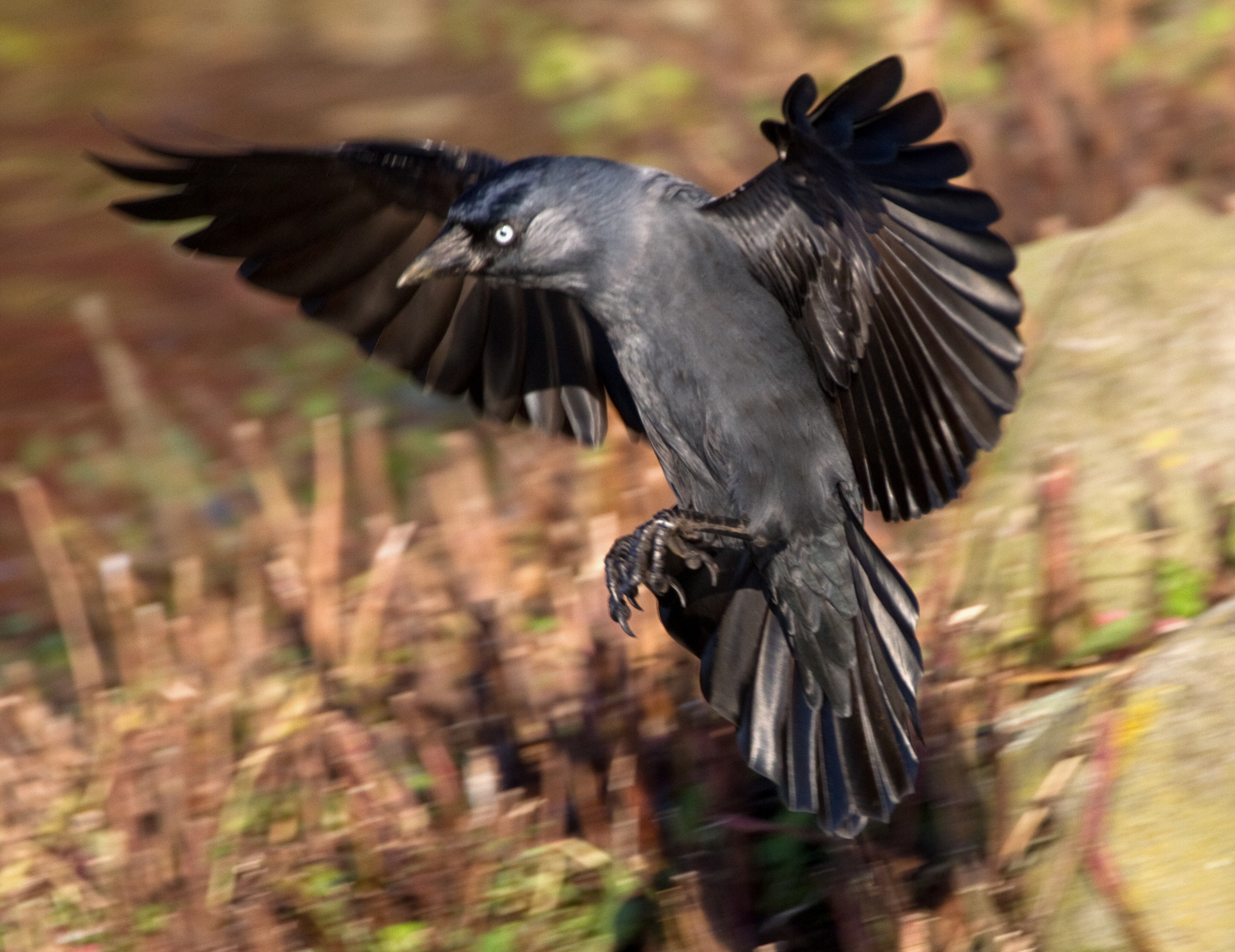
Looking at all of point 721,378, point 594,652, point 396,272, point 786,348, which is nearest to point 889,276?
point 786,348

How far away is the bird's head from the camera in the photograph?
2.44 meters

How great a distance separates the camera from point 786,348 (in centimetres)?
250

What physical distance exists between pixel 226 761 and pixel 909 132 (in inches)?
79.5

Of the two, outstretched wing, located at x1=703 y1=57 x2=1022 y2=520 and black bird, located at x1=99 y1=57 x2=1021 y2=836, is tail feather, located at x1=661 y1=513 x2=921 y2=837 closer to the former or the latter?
black bird, located at x1=99 y1=57 x2=1021 y2=836

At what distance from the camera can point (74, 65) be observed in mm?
7848

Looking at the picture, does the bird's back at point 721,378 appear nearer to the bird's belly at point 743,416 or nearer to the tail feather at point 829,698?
the bird's belly at point 743,416

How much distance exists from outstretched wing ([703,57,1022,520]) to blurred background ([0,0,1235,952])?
22.4 inches

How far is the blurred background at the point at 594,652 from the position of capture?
2660 millimetres

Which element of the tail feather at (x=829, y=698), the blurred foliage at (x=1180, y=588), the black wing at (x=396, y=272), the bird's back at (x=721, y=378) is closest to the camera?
the bird's back at (x=721, y=378)

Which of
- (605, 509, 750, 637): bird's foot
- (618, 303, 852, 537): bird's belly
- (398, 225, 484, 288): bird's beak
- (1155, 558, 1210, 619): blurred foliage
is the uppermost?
(398, 225, 484, 288): bird's beak

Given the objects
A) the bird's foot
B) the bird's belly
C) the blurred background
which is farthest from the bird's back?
the blurred background

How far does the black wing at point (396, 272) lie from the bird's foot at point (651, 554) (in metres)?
0.60

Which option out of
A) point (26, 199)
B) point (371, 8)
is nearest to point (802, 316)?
point (26, 199)

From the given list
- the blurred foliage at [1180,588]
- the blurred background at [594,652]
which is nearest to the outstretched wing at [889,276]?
the blurred background at [594,652]
